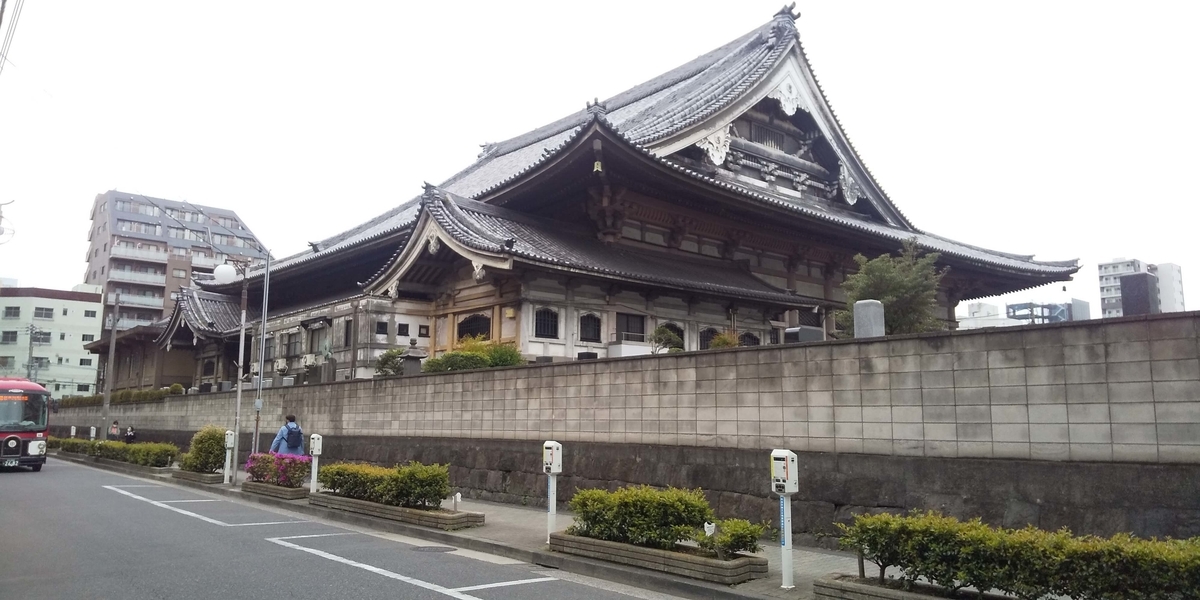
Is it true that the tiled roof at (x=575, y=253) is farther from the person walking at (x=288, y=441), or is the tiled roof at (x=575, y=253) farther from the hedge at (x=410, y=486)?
the person walking at (x=288, y=441)

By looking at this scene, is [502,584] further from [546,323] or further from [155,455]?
[155,455]

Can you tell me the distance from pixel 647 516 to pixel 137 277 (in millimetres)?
89160

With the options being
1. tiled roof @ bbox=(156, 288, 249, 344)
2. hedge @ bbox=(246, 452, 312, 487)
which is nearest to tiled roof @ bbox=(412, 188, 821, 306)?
hedge @ bbox=(246, 452, 312, 487)

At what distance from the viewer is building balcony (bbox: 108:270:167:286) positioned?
270ft

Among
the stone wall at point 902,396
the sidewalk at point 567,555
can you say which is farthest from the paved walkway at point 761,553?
the stone wall at point 902,396

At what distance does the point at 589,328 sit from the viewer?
21844mm

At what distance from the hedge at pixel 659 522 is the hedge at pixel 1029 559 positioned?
150 cm

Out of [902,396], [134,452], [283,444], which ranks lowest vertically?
[134,452]

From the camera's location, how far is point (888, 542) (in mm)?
7895

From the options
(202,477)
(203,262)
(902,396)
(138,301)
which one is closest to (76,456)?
(202,477)

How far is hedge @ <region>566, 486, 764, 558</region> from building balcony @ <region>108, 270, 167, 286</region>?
87265 mm

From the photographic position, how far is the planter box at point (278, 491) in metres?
18.0

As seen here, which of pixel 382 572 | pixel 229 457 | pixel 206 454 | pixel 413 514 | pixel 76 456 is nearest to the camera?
pixel 382 572

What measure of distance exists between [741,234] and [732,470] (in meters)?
15.0
